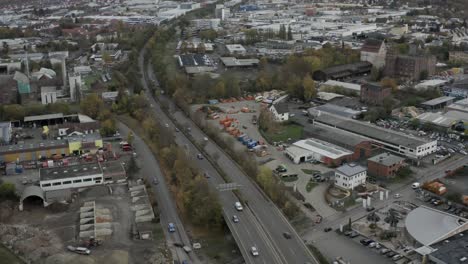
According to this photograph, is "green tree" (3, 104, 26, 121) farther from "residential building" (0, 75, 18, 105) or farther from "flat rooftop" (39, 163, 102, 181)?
"flat rooftop" (39, 163, 102, 181)

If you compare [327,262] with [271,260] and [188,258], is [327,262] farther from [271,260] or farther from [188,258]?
[188,258]

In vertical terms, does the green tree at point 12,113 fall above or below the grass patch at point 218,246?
above

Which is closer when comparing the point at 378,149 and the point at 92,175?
the point at 92,175

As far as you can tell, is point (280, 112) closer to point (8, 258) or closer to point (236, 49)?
point (8, 258)

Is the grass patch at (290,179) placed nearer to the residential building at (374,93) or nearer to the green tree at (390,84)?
the residential building at (374,93)

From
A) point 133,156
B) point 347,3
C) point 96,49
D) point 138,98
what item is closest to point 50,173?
point 133,156

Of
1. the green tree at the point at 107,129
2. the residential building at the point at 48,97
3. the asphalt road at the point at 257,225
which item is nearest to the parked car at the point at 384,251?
the asphalt road at the point at 257,225
